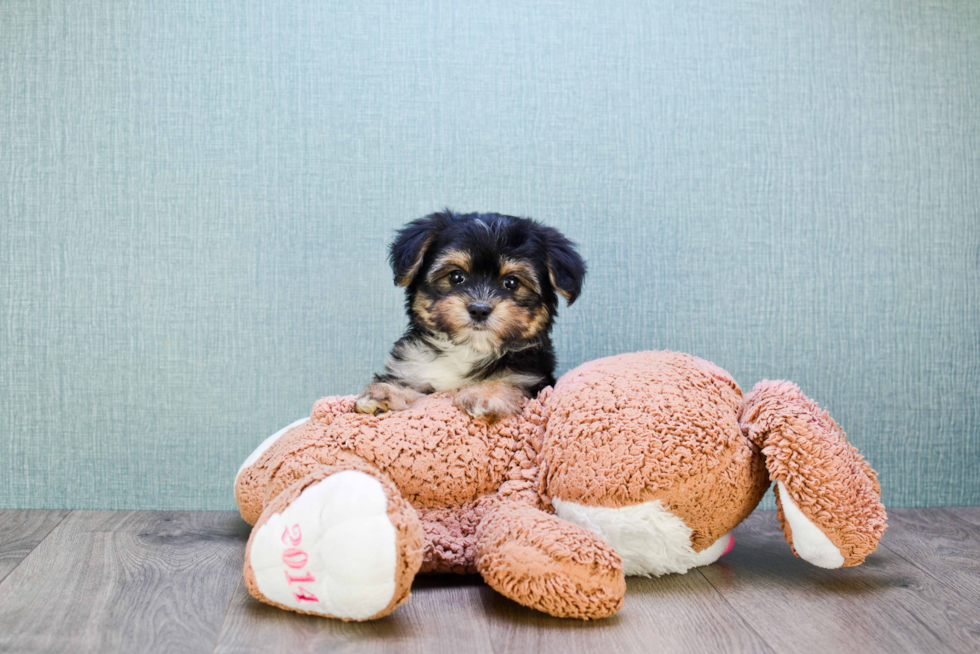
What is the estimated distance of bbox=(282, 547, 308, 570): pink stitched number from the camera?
167 cm

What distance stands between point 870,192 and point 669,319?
909mm

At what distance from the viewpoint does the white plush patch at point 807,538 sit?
196 cm

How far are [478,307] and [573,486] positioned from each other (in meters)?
0.54

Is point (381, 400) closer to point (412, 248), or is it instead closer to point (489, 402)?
point (489, 402)

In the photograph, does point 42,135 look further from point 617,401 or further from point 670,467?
point 670,467

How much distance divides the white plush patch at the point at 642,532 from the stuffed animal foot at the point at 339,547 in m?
0.47

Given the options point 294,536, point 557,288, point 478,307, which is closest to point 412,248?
point 478,307

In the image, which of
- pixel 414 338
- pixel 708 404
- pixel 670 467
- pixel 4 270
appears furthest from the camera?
pixel 4 270

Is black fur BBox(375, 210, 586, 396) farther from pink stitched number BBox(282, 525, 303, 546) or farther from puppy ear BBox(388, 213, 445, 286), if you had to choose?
pink stitched number BBox(282, 525, 303, 546)

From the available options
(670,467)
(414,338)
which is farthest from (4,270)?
(670,467)

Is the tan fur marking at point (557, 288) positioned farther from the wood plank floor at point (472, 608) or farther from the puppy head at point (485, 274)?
the wood plank floor at point (472, 608)

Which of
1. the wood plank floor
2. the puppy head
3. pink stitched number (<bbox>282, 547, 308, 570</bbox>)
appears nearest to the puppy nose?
the puppy head

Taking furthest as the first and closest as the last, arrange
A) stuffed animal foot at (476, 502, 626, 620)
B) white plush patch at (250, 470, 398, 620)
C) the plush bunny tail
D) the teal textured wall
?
1. the teal textured wall
2. the plush bunny tail
3. stuffed animal foot at (476, 502, 626, 620)
4. white plush patch at (250, 470, 398, 620)

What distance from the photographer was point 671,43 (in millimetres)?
3027
